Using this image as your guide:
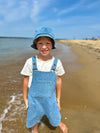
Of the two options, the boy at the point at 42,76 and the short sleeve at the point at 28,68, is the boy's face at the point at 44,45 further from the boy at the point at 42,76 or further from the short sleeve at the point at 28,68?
the short sleeve at the point at 28,68

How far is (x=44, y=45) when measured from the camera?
1866mm

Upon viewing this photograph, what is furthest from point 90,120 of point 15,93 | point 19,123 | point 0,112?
point 15,93

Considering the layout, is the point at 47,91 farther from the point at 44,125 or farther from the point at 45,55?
the point at 44,125

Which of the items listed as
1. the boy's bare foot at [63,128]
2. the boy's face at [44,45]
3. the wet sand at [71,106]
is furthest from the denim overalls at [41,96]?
the wet sand at [71,106]

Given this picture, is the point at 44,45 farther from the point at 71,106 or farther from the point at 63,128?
the point at 71,106

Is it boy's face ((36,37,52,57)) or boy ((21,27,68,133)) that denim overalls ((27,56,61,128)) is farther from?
boy's face ((36,37,52,57))

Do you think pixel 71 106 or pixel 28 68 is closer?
pixel 28 68

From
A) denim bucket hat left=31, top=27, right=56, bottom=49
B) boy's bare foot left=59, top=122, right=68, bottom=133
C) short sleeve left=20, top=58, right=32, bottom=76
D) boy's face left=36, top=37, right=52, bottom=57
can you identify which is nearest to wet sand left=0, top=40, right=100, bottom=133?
boy's bare foot left=59, top=122, right=68, bottom=133

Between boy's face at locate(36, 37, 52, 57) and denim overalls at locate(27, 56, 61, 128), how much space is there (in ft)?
0.56

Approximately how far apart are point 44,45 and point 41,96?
802 millimetres

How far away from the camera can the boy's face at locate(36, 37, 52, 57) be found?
1.85 metres

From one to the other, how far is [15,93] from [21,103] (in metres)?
0.62

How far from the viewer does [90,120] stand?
2.51m

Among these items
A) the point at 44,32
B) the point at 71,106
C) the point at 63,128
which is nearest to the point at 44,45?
the point at 44,32
